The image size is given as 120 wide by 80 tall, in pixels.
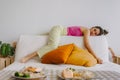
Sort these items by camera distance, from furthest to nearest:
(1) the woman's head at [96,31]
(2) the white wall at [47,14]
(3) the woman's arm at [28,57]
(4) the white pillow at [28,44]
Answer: (2) the white wall at [47,14] < (1) the woman's head at [96,31] < (4) the white pillow at [28,44] < (3) the woman's arm at [28,57]

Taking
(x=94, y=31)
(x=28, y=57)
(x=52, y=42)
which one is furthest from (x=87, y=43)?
(x=28, y=57)

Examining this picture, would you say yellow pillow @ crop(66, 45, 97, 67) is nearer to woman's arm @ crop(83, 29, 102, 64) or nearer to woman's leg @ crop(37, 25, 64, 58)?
woman's arm @ crop(83, 29, 102, 64)

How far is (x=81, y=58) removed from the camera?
8.97 feet

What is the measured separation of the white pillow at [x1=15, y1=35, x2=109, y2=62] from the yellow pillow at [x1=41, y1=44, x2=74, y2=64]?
0.76 ft

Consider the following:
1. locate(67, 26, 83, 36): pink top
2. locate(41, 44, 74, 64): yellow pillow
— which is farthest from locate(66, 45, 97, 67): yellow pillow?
→ locate(67, 26, 83, 36): pink top

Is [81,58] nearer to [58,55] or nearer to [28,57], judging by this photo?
[58,55]

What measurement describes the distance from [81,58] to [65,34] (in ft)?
2.09

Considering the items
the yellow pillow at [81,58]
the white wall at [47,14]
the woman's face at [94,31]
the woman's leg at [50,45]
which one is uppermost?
the white wall at [47,14]

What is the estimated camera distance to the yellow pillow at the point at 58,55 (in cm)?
272

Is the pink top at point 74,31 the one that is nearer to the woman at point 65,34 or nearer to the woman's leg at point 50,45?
the woman at point 65,34

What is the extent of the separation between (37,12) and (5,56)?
2.82ft

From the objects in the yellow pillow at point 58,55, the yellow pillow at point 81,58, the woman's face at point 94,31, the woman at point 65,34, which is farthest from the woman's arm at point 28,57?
the woman's face at point 94,31

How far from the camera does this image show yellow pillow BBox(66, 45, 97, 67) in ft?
8.86

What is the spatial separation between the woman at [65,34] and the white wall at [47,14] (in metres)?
0.23
